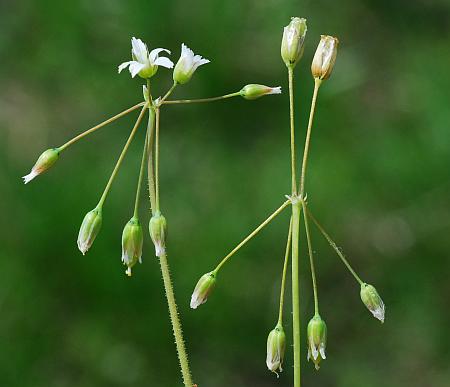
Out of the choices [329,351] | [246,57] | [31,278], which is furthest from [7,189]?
[329,351]

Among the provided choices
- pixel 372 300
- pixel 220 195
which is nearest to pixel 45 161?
pixel 372 300

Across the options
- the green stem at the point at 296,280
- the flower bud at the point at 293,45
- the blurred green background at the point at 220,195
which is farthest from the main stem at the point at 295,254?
the blurred green background at the point at 220,195

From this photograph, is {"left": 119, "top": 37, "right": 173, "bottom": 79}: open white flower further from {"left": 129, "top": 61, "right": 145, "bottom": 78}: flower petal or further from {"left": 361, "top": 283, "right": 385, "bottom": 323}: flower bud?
{"left": 361, "top": 283, "right": 385, "bottom": 323}: flower bud

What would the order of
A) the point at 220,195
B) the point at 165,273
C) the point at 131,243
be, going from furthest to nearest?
the point at 220,195 < the point at 131,243 < the point at 165,273

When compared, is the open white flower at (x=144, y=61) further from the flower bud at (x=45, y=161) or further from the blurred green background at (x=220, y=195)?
the blurred green background at (x=220, y=195)

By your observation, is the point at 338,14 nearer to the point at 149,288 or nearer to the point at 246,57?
the point at 246,57

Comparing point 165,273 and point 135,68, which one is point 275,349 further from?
point 135,68

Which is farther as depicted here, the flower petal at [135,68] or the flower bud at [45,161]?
the flower bud at [45,161]
